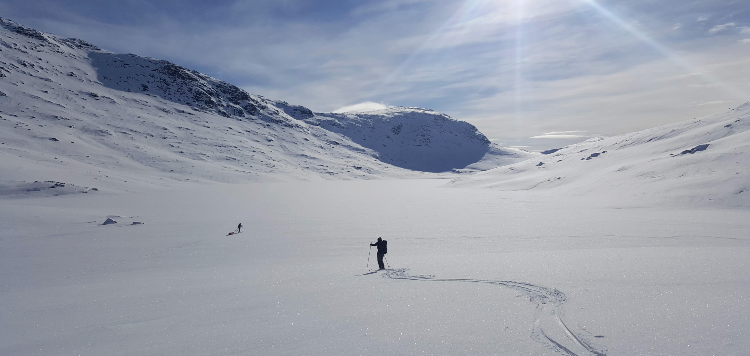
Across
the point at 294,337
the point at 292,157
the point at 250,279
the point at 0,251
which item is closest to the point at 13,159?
the point at 0,251

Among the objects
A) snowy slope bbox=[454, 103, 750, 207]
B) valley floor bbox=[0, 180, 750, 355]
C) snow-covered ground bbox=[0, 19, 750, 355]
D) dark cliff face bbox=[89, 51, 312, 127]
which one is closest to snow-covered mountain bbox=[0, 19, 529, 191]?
dark cliff face bbox=[89, 51, 312, 127]

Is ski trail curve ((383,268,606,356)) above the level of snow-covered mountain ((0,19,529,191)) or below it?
below

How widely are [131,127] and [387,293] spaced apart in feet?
449

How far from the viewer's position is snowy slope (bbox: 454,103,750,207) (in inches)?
1103

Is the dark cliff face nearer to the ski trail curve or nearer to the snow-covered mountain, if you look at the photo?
the snow-covered mountain

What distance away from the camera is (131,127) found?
380 feet

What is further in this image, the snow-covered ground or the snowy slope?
the snowy slope

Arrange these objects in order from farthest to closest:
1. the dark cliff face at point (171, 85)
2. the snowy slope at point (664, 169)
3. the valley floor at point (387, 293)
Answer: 1. the dark cliff face at point (171, 85)
2. the snowy slope at point (664, 169)
3. the valley floor at point (387, 293)

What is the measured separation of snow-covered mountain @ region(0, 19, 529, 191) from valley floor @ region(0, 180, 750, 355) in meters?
49.8

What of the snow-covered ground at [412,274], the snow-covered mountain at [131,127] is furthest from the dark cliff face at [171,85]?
the snow-covered ground at [412,274]

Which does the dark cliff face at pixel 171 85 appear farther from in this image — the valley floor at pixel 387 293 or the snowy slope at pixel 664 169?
the valley floor at pixel 387 293

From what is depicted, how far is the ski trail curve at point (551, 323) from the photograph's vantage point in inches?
220

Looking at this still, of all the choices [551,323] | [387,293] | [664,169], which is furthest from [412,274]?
[664,169]

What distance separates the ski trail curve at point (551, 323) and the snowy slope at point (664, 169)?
26431 mm
